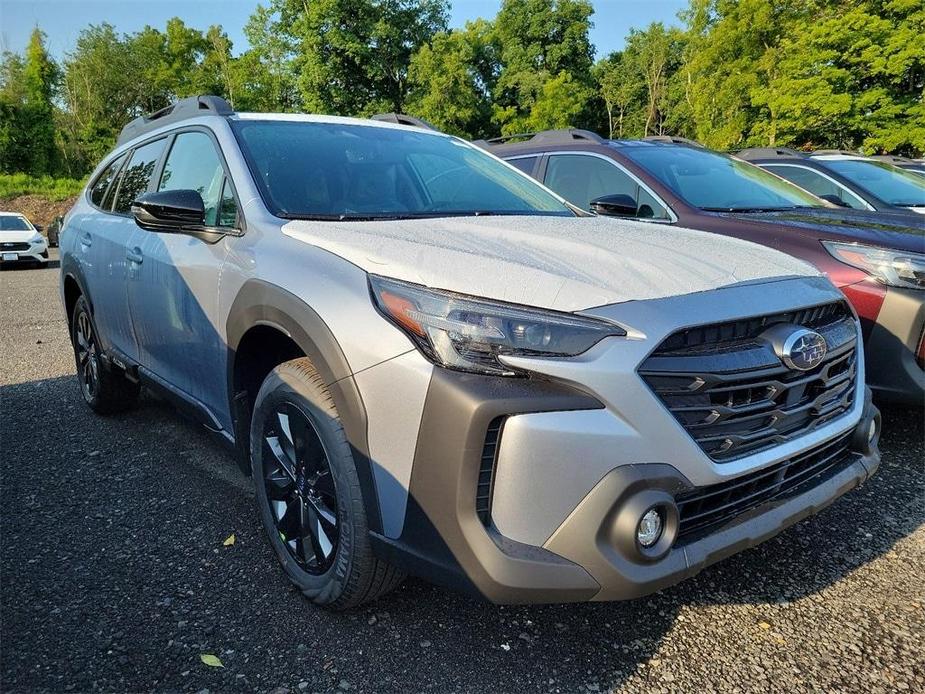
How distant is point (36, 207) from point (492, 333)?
121 feet

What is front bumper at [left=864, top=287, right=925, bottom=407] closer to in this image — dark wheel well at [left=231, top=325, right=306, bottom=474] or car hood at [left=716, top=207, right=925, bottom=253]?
car hood at [left=716, top=207, right=925, bottom=253]

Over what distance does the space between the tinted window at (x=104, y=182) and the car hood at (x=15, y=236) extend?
1423cm

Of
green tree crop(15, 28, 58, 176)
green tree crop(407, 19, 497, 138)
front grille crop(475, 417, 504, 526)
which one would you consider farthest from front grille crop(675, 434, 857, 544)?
green tree crop(15, 28, 58, 176)

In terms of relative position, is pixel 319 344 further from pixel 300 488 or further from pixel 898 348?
pixel 898 348

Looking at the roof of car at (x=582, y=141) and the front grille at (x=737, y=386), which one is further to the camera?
the roof of car at (x=582, y=141)

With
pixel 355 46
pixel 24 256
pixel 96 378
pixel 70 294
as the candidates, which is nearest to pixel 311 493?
pixel 96 378

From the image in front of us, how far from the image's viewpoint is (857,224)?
388cm

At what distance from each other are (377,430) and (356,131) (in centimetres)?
187

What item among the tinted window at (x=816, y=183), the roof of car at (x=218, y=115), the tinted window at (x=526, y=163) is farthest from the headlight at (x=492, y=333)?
the tinted window at (x=816, y=183)

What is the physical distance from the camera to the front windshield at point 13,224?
16.6 m

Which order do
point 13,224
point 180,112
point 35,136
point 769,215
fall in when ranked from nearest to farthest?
1. point 180,112
2. point 769,215
3. point 13,224
4. point 35,136

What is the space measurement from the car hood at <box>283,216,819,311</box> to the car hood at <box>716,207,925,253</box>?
144 centimetres

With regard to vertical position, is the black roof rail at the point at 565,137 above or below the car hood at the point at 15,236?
above

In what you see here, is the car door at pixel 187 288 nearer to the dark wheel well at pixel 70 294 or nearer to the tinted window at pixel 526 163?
the dark wheel well at pixel 70 294
